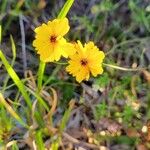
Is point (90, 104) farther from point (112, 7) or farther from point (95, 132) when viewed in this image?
point (112, 7)

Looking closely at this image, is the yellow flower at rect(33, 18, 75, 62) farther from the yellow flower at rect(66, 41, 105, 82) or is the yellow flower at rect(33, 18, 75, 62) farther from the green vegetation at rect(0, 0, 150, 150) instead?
the green vegetation at rect(0, 0, 150, 150)

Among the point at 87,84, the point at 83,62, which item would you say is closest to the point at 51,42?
the point at 83,62

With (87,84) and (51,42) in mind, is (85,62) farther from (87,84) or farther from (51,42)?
(87,84)

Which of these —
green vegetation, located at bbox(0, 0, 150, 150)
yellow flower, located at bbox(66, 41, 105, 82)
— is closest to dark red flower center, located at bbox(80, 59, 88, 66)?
yellow flower, located at bbox(66, 41, 105, 82)

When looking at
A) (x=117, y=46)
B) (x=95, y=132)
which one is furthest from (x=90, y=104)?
(x=117, y=46)

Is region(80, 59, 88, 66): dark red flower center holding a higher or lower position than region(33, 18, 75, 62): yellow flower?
lower

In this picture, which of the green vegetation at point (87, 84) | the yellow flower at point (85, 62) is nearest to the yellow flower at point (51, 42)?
the yellow flower at point (85, 62)
